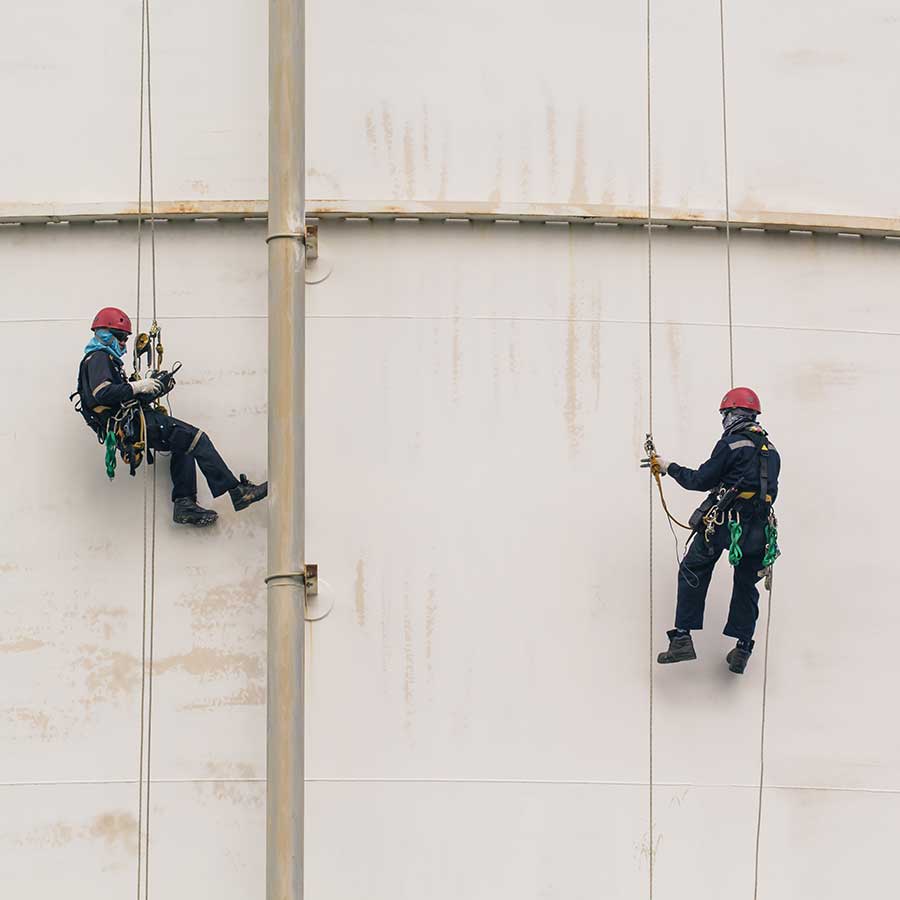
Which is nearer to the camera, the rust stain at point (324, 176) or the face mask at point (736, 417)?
the face mask at point (736, 417)

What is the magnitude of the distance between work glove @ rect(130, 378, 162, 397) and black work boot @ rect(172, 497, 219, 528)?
698mm

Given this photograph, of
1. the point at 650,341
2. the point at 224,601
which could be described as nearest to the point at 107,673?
the point at 224,601

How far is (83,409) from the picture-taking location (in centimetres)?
1580

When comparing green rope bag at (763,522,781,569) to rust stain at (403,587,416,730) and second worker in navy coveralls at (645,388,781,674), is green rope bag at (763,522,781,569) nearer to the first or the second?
second worker in navy coveralls at (645,388,781,674)

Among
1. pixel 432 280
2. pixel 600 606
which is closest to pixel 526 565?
pixel 600 606

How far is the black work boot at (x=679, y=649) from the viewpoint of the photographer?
1564 cm

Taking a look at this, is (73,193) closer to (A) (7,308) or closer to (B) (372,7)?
(A) (7,308)

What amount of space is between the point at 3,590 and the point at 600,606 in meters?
3.63

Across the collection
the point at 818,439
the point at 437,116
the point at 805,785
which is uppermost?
the point at 437,116

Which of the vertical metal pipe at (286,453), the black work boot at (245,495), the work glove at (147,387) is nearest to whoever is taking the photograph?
the vertical metal pipe at (286,453)

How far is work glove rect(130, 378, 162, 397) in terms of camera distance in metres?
15.6

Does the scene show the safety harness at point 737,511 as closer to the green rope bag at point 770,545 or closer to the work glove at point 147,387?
the green rope bag at point 770,545

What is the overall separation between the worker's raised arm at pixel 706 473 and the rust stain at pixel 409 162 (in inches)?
94.6

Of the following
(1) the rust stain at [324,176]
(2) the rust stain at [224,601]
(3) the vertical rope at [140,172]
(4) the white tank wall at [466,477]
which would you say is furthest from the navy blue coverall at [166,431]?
Result: (1) the rust stain at [324,176]
